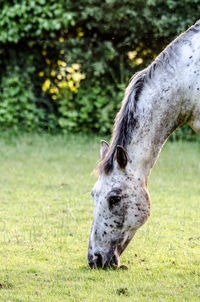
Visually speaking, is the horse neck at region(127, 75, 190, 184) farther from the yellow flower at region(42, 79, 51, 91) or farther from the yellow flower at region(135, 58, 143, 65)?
the yellow flower at region(42, 79, 51, 91)

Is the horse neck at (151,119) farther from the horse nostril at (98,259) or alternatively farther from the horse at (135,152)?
the horse nostril at (98,259)

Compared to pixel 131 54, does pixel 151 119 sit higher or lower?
lower

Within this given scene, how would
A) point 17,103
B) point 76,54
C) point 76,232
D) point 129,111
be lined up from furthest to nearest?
1. point 17,103
2. point 76,54
3. point 76,232
4. point 129,111

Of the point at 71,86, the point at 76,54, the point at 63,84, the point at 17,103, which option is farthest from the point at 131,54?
the point at 17,103

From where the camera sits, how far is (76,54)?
10.2 metres

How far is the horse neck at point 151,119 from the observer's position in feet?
14.1

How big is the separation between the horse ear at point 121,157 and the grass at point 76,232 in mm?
778

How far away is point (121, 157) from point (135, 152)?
153mm

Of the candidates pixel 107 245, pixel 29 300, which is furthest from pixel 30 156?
pixel 29 300

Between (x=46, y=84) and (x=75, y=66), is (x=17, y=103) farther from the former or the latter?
(x=75, y=66)

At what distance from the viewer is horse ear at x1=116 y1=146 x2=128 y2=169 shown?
163 inches

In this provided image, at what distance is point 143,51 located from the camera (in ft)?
34.1

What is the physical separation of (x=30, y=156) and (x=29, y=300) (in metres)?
5.44

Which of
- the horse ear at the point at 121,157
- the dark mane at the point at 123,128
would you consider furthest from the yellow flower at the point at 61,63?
the horse ear at the point at 121,157
